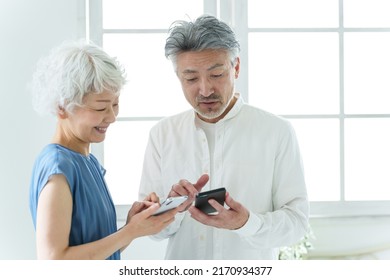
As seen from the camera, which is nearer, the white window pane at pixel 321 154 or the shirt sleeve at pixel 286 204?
the shirt sleeve at pixel 286 204

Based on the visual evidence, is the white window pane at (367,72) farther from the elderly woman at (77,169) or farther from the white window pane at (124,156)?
the elderly woman at (77,169)

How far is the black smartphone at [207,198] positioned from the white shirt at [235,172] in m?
0.19

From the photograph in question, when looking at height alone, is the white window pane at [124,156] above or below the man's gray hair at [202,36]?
below

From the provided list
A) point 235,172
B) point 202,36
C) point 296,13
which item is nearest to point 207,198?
point 235,172

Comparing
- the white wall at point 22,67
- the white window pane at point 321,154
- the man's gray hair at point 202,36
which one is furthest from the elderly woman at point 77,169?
the white window pane at point 321,154

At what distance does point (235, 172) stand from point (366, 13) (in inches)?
65.0

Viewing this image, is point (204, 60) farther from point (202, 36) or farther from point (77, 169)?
point (77, 169)

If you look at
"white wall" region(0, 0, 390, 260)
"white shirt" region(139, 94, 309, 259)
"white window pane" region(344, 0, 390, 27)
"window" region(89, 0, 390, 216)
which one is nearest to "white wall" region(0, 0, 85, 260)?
"white wall" region(0, 0, 390, 260)

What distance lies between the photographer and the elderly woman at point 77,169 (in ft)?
4.21

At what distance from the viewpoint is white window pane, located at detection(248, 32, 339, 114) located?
9.51ft

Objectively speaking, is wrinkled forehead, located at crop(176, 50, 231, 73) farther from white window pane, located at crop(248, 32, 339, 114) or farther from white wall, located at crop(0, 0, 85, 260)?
white window pane, located at crop(248, 32, 339, 114)

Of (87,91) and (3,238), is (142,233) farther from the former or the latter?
(3,238)

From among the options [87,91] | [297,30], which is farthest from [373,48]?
[87,91]

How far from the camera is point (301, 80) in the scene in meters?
2.96
